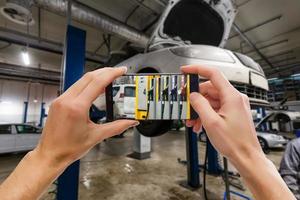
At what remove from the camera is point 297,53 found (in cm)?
599

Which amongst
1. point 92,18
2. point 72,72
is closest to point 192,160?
point 72,72

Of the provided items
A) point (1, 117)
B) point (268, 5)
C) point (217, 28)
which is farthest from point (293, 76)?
point (1, 117)

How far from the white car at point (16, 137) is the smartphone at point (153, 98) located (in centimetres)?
517

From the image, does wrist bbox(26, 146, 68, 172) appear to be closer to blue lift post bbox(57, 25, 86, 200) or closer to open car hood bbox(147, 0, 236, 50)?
blue lift post bbox(57, 25, 86, 200)

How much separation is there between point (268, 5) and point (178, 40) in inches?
111

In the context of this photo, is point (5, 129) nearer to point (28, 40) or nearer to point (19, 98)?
point (28, 40)

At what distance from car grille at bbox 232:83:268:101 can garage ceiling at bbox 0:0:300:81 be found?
7.98ft

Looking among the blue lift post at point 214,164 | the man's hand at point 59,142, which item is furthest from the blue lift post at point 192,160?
the man's hand at point 59,142

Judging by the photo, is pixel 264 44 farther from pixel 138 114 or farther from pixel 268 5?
pixel 138 114

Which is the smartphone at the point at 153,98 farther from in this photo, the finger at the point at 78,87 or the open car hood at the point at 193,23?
the open car hood at the point at 193,23

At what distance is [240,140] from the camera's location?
36cm

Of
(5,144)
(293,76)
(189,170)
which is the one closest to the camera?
(189,170)

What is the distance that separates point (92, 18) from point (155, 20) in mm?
1498

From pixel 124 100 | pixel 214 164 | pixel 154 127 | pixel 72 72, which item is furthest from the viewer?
pixel 214 164
